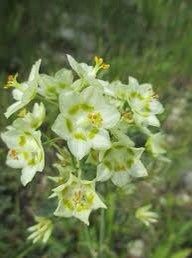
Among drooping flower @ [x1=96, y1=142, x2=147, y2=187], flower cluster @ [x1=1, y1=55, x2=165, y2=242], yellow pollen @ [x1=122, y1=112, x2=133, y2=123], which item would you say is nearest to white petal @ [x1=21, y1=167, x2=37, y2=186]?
flower cluster @ [x1=1, y1=55, x2=165, y2=242]

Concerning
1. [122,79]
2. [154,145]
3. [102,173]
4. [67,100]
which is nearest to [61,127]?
[67,100]

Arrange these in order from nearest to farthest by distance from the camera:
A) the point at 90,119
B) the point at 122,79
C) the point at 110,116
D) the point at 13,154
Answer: the point at 110,116
the point at 90,119
the point at 13,154
the point at 122,79

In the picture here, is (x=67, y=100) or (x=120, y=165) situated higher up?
(x=67, y=100)

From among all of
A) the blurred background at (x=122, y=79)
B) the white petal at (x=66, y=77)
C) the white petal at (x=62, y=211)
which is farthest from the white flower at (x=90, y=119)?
the blurred background at (x=122, y=79)

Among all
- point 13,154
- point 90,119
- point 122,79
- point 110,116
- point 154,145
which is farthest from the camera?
point 122,79

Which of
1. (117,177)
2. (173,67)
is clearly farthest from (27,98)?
(173,67)

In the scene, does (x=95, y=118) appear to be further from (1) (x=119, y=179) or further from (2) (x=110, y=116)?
(1) (x=119, y=179)

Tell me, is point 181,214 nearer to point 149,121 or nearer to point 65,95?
point 149,121

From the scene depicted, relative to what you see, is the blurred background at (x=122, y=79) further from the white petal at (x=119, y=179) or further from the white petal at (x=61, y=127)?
the white petal at (x=61, y=127)
